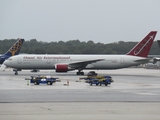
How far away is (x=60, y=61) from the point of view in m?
65.2

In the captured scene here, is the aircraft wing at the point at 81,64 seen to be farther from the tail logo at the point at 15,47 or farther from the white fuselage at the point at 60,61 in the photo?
the tail logo at the point at 15,47

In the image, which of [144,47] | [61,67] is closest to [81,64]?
[61,67]

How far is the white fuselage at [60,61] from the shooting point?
210 ft

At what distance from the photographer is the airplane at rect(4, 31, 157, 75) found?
64062 millimetres

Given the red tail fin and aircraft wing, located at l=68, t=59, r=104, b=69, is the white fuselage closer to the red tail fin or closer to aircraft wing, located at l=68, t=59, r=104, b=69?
aircraft wing, located at l=68, t=59, r=104, b=69

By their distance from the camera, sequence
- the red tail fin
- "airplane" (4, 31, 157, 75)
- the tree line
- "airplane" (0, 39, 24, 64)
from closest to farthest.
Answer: "airplane" (4, 31, 157, 75) → the red tail fin → "airplane" (0, 39, 24, 64) → the tree line

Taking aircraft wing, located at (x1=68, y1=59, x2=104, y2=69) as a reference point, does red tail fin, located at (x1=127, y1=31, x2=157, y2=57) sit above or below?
above

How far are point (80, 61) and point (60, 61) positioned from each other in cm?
318

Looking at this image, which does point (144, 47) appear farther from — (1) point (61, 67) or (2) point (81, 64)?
(1) point (61, 67)

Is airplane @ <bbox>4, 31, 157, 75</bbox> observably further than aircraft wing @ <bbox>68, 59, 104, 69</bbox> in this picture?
No

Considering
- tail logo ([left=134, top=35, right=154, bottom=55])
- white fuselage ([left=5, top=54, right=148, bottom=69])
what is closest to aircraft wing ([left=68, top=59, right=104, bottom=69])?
white fuselage ([left=5, top=54, right=148, bottom=69])

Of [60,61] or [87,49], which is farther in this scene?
[87,49]
